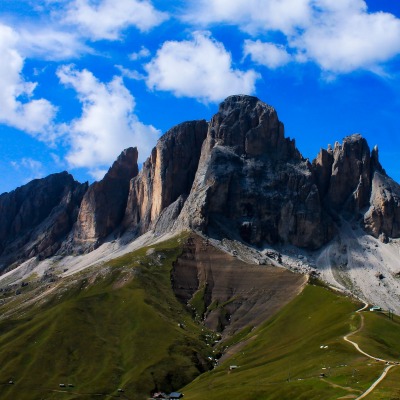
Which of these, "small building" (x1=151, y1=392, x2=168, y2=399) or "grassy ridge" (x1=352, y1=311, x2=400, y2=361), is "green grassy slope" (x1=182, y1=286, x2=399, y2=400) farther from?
"small building" (x1=151, y1=392, x2=168, y2=399)

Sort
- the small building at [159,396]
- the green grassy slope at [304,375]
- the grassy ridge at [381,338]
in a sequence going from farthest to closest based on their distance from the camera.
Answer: the small building at [159,396] < the grassy ridge at [381,338] < the green grassy slope at [304,375]

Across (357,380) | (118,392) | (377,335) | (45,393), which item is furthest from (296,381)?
(45,393)

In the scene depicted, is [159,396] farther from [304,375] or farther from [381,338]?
[381,338]

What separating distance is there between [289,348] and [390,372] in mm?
77881

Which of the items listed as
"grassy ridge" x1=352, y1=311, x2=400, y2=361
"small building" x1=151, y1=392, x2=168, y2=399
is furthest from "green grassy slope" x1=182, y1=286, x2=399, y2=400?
"small building" x1=151, y1=392, x2=168, y2=399

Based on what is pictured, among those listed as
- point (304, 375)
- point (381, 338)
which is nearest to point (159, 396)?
point (304, 375)

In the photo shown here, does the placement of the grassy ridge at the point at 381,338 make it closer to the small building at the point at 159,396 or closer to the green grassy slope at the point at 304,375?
the green grassy slope at the point at 304,375

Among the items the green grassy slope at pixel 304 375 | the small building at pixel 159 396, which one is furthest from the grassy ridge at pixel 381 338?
the small building at pixel 159 396

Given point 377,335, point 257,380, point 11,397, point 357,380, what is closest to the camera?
point 357,380

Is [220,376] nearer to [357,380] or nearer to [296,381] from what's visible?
[296,381]

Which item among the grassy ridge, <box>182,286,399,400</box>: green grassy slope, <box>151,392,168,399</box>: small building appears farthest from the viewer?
<box>151,392,168,399</box>: small building

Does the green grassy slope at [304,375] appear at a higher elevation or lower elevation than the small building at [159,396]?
higher

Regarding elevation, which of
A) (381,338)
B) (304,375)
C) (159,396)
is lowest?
(159,396)

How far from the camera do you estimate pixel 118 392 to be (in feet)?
651
